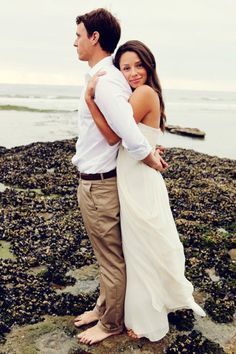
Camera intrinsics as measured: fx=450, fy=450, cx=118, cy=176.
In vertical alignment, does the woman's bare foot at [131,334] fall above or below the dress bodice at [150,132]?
below

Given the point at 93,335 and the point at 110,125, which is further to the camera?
the point at 93,335

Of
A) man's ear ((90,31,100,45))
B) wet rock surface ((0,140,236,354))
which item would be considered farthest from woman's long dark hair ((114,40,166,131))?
wet rock surface ((0,140,236,354))

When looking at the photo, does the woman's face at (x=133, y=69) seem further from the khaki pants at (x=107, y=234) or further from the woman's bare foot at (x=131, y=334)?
the woman's bare foot at (x=131, y=334)

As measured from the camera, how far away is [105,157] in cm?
433

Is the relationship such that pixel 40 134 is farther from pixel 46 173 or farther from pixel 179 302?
pixel 179 302

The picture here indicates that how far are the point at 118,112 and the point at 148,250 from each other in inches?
57.4

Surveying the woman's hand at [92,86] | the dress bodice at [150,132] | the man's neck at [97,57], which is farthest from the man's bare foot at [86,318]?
the man's neck at [97,57]

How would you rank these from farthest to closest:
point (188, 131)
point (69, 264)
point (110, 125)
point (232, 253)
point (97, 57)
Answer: point (188, 131), point (232, 253), point (69, 264), point (97, 57), point (110, 125)

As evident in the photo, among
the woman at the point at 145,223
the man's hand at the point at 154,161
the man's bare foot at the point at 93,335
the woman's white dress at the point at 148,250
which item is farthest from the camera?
the man's bare foot at the point at 93,335

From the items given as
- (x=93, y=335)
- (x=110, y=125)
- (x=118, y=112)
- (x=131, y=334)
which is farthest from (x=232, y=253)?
(x=118, y=112)

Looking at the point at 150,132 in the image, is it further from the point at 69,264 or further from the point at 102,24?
the point at 69,264

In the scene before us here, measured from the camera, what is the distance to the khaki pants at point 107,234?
14.5ft

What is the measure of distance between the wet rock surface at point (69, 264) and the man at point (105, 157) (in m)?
0.54

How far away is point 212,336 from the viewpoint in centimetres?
518
